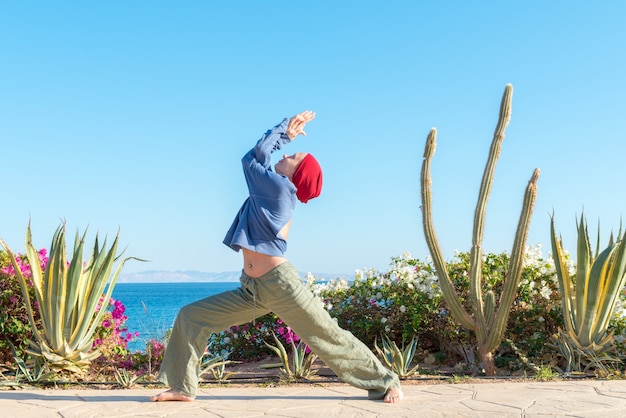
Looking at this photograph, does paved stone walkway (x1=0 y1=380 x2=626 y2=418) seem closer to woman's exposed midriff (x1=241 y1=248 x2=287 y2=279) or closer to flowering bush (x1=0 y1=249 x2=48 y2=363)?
woman's exposed midriff (x1=241 y1=248 x2=287 y2=279)

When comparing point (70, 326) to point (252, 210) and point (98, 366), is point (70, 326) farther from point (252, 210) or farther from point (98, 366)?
point (252, 210)

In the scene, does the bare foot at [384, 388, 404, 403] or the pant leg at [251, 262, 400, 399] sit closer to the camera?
the pant leg at [251, 262, 400, 399]

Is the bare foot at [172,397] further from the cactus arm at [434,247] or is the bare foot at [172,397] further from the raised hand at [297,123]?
the cactus arm at [434,247]

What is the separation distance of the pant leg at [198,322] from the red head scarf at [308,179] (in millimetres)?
707

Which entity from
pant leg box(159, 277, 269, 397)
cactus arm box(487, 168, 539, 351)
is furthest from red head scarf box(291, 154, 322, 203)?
cactus arm box(487, 168, 539, 351)

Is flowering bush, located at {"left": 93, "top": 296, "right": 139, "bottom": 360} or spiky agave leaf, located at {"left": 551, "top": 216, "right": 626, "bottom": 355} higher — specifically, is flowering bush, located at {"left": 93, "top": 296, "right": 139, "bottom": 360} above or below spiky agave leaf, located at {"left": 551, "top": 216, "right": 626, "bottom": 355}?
below

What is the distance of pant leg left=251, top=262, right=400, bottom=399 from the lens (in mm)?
4645

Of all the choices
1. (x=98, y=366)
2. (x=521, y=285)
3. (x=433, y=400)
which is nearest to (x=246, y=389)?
(x=433, y=400)

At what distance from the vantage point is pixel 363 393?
5.49m

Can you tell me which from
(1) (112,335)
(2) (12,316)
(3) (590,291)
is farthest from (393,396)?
(2) (12,316)

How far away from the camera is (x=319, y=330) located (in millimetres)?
4785

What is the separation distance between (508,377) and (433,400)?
1892mm

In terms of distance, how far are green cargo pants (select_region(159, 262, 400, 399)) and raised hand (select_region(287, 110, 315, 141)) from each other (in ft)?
2.96

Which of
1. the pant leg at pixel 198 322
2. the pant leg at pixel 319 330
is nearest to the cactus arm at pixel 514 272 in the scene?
the pant leg at pixel 319 330
